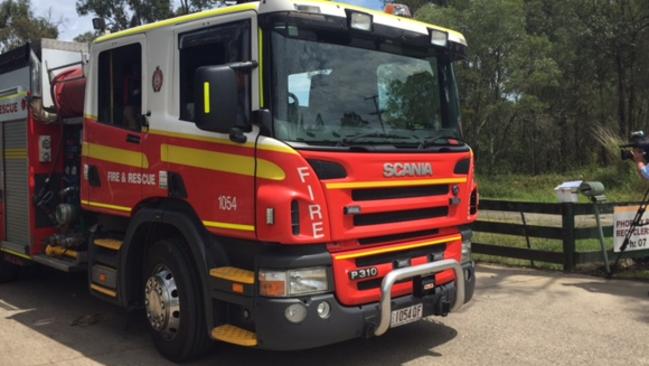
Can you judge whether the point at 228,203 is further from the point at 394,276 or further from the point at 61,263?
the point at 61,263

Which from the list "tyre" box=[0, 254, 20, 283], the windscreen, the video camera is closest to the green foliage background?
the video camera

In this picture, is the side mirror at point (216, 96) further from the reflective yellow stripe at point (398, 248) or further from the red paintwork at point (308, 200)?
the reflective yellow stripe at point (398, 248)

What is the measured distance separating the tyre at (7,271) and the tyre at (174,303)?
12.7 feet

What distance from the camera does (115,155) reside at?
18.5ft

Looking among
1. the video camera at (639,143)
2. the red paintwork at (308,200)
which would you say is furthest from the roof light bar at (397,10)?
the video camera at (639,143)

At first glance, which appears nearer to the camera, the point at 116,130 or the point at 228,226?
the point at 228,226

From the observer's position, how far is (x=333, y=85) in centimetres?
459

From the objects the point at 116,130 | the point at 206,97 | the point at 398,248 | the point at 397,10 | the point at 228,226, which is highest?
the point at 397,10

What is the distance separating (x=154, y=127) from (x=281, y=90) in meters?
1.45

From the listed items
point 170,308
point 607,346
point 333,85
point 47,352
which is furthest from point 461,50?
point 47,352

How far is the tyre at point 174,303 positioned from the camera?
486cm

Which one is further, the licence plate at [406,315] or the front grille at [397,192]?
the licence plate at [406,315]

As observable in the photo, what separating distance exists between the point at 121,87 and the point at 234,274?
7.66ft

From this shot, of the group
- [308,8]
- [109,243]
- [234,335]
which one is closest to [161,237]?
[109,243]
